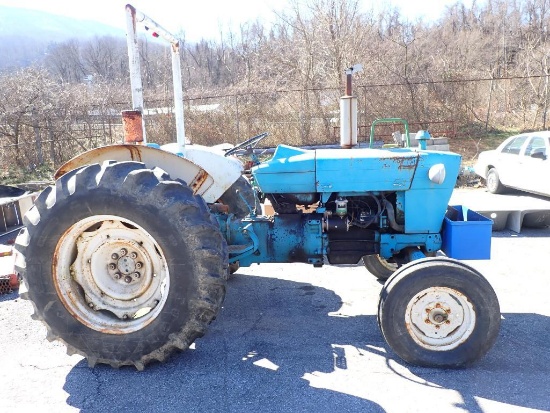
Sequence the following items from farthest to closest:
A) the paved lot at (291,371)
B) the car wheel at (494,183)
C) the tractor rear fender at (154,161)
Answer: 1. the car wheel at (494,183)
2. the tractor rear fender at (154,161)
3. the paved lot at (291,371)

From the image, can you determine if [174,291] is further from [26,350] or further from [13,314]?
[13,314]

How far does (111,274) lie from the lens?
3.49 metres

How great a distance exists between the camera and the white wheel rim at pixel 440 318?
3217 mm

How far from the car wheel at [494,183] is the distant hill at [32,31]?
83.0 m

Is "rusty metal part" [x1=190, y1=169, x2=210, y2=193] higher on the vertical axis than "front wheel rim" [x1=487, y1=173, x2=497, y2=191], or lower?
higher

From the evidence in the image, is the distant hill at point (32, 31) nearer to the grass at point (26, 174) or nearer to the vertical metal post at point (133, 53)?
the grass at point (26, 174)

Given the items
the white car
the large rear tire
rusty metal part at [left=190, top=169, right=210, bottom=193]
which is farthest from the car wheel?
the large rear tire

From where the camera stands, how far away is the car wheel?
952 centimetres

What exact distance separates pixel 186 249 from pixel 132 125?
1.29m

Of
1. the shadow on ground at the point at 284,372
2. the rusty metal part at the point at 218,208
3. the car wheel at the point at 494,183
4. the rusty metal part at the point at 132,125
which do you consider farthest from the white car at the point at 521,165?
the rusty metal part at the point at 132,125

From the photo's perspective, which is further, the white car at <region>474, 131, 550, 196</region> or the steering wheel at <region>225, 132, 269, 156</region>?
the white car at <region>474, 131, 550, 196</region>

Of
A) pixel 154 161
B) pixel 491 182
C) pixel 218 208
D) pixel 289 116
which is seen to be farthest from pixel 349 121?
pixel 289 116

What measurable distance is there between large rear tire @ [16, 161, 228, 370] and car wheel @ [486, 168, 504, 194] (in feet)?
25.7

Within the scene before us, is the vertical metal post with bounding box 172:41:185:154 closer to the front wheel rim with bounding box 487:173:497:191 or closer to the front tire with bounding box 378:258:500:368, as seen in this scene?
the front tire with bounding box 378:258:500:368
